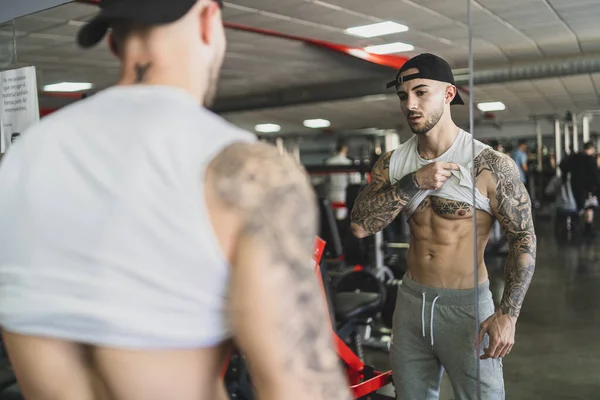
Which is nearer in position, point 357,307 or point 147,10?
point 147,10

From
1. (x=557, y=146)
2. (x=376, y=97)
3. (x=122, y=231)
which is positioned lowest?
(x=122, y=231)

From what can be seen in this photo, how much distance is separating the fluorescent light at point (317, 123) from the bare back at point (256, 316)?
1914 mm

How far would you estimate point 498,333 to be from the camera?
1.98m

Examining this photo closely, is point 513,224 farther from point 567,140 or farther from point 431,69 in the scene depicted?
point 431,69

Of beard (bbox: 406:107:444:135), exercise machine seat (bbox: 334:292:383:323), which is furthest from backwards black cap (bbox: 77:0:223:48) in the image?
exercise machine seat (bbox: 334:292:383:323)

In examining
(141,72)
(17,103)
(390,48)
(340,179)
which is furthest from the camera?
(340,179)

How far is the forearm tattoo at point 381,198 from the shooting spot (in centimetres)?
198

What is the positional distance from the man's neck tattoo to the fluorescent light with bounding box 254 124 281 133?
1.91m

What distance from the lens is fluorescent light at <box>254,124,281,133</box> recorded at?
2773 mm

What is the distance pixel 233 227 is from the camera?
0.75 meters

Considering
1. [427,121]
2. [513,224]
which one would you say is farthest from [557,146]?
[427,121]

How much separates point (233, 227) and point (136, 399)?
0.87 feet

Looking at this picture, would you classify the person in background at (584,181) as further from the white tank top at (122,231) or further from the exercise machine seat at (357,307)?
the white tank top at (122,231)

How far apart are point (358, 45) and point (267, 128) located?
0.59 metres
